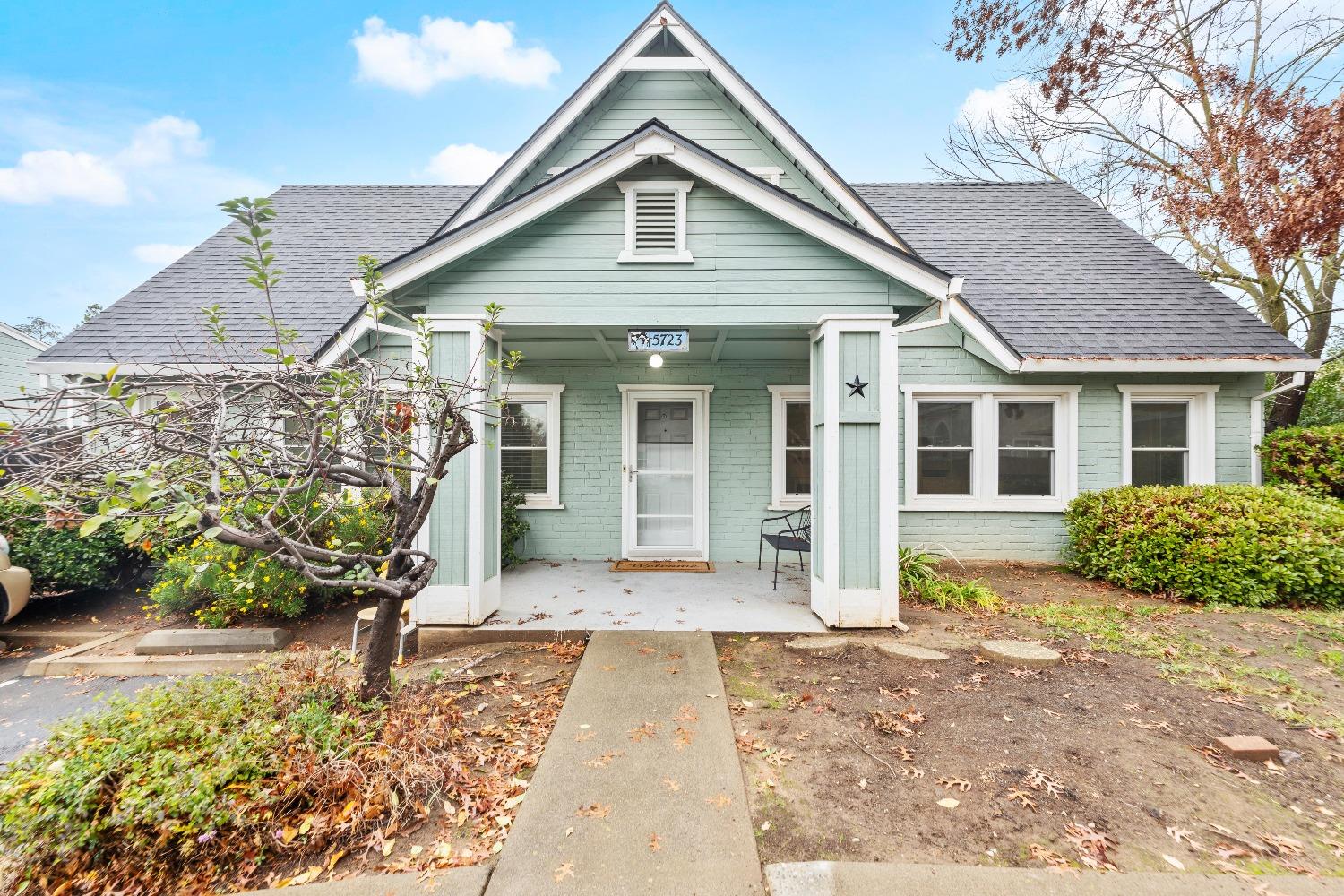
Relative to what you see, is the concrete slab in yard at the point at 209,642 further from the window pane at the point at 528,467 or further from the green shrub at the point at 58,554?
the window pane at the point at 528,467

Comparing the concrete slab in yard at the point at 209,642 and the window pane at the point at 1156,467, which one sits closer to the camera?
the concrete slab in yard at the point at 209,642

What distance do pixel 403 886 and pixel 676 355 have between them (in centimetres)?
617

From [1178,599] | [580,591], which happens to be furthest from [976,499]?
[580,591]

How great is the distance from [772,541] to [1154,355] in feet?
18.3

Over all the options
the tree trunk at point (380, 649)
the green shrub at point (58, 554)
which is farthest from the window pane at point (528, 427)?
the tree trunk at point (380, 649)

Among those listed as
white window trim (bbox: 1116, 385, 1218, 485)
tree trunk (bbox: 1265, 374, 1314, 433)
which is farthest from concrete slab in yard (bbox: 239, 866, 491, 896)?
tree trunk (bbox: 1265, 374, 1314, 433)

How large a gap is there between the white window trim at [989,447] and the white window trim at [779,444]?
4.79 feet

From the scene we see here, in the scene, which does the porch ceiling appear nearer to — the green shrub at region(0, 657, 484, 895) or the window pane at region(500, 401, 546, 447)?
the window pane at region(500, 401, 546, 447)

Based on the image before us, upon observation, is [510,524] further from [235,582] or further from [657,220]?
[657,220]

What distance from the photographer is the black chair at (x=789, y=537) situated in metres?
5.85

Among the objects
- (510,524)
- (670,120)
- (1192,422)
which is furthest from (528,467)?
(1192,422)

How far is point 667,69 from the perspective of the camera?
7207 millimetres

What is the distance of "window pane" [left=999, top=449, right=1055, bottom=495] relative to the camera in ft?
24.2

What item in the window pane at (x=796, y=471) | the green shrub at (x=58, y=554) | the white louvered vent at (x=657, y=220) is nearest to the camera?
the white louvered vent at (x=657, y=220)
